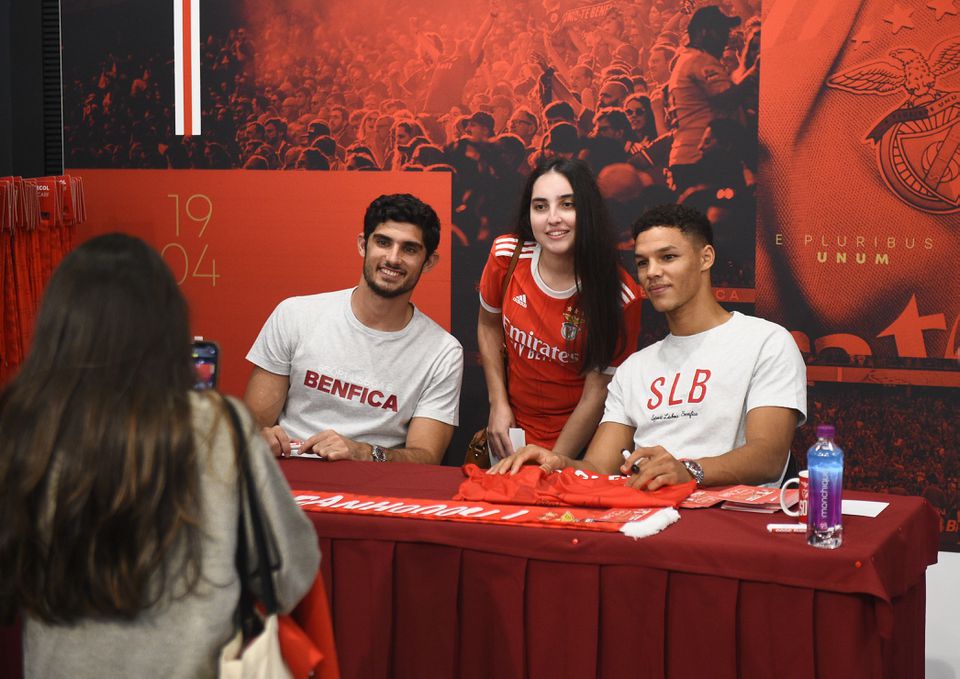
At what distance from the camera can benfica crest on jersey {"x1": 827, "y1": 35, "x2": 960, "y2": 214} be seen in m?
3.53

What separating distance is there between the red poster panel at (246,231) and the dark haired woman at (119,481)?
2748 millimetres

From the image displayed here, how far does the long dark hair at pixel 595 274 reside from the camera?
3219 millimetres

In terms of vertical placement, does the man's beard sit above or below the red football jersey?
above

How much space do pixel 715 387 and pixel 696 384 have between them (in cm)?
5

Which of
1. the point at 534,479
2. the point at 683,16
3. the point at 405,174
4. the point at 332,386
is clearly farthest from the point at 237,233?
the point at 534,479

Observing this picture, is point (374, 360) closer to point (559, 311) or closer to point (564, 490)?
point (559, 311)

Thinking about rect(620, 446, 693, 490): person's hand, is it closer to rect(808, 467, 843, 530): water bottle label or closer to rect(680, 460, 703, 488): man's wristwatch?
rect(680, 460, 703, 488): man's wristwatch

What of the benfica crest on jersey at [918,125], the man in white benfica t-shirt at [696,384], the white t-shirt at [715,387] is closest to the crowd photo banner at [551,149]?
the benfica crest on jersey at [918,125]

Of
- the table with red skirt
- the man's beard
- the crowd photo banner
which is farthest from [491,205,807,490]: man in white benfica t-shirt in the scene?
the crowd photo banner

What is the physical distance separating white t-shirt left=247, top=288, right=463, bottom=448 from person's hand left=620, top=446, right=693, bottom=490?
2.93ft

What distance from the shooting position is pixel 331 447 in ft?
9.46

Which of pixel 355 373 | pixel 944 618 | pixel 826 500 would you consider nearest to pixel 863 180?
pixel 944 618

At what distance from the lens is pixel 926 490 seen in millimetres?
3709

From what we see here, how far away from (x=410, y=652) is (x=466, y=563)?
0.75ft
